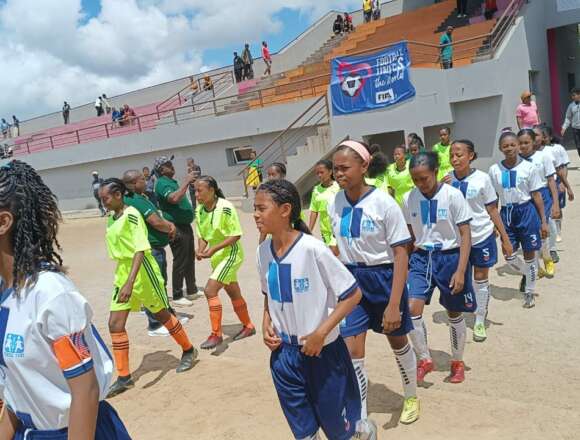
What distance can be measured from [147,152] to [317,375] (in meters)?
23.6

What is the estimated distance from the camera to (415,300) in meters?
4.38

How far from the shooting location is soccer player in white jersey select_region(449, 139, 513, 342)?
17.6 feet

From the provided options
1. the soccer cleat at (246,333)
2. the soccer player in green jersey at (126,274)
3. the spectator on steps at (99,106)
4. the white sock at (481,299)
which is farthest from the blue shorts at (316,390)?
the spectator on steps at (99,106)

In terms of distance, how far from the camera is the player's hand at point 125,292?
16.2ft

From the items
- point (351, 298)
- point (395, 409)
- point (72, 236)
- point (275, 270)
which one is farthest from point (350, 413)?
point (72, 236)

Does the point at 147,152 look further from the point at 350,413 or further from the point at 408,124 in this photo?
the point at 350,413

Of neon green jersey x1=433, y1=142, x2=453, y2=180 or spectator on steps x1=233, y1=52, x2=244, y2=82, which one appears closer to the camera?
neon green jersey x1=433, y1=142, x2=453, y2=180

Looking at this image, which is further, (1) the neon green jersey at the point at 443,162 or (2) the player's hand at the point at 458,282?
(1) the neon green jersey at the point at 443,162

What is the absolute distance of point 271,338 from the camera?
2.92 metres

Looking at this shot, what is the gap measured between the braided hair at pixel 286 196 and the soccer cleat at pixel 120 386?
3225 mm

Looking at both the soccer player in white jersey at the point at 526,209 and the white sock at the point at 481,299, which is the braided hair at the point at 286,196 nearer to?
the white sock at the point at 481,299

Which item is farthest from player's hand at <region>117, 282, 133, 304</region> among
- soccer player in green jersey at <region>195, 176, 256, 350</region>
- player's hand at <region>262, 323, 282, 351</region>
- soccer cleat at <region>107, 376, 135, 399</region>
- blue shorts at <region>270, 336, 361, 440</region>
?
blue shorts at <region>270, 336, 361, 440</region>

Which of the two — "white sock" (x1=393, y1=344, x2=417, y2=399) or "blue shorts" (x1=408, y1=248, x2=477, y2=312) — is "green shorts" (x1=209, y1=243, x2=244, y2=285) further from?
"white sock" (x1=393, y1=344, x2=417, y2=399)

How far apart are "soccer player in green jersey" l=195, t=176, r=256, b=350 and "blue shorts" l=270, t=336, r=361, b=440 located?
311cm
